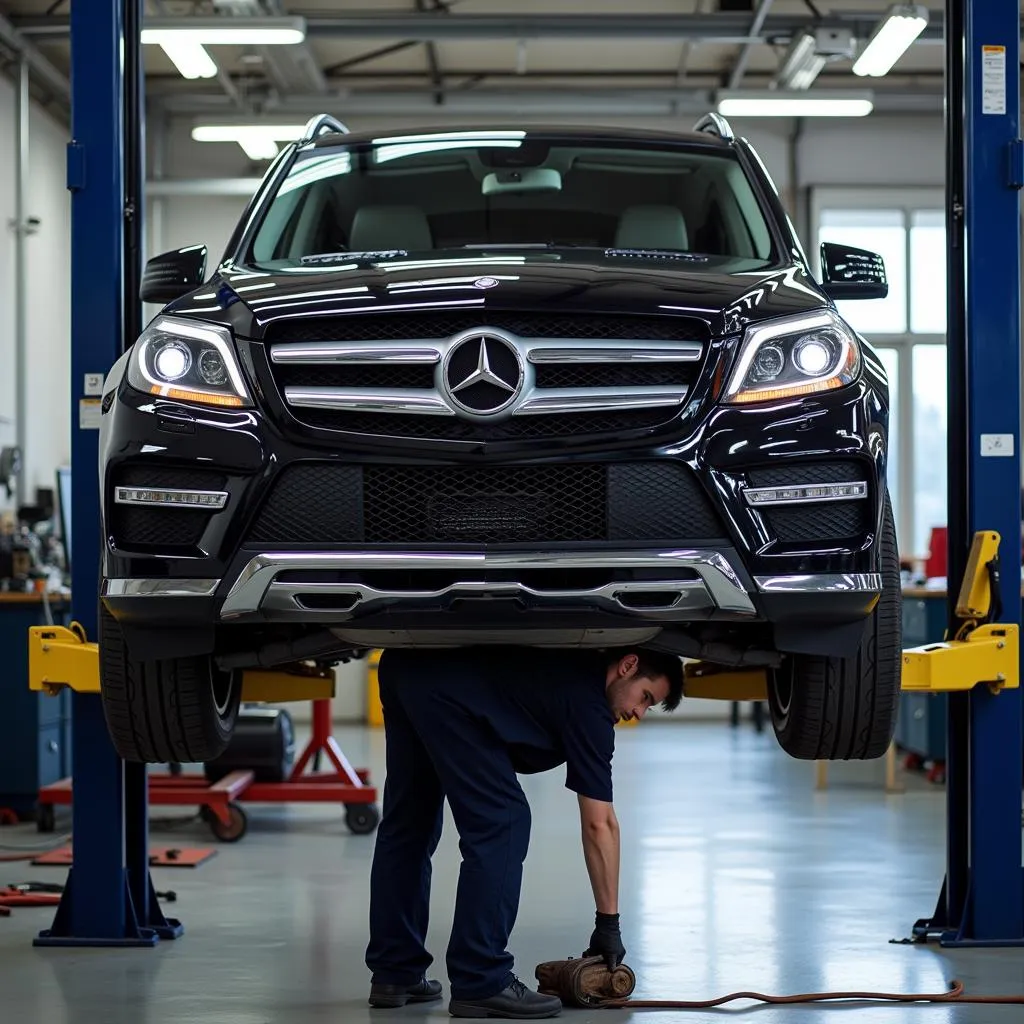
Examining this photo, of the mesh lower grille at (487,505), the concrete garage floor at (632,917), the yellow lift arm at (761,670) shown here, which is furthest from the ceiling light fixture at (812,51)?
the mesh lower grille at (487,505)

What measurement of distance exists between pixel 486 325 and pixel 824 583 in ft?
2.69

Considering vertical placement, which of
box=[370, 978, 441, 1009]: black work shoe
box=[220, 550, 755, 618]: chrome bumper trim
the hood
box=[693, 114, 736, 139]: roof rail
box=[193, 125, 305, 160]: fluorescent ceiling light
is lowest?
box=[370, 978, 441, 1009]: black work shoe

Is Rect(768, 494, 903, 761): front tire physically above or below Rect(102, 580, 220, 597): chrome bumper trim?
below

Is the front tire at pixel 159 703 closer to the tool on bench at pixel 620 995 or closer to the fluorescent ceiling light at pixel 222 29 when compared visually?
the tool on bench at pixel 620 995

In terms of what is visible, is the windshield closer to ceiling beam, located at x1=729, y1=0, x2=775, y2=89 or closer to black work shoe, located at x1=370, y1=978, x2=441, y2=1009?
black work shoe, located at x1=370, y1=978, x2=441, y2=1009

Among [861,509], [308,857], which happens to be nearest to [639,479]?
[861,509]

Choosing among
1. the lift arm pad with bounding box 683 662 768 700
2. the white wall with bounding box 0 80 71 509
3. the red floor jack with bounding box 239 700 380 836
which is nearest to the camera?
the lift arm pad with bounding box 683 662 768 700

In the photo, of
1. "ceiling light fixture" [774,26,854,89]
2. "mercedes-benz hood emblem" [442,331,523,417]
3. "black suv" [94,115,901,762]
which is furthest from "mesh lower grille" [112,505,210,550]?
"ceiling light fixture" [774,26,854,89]

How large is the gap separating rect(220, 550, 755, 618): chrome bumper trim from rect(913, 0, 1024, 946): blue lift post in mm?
1981

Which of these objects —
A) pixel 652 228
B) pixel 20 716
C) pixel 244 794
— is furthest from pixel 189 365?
pixel 20 716

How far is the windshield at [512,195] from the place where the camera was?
13.4 feet

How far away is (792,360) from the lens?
3.00 m

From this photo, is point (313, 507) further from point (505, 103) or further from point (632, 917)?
point (505, 103)

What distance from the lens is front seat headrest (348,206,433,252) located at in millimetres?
4066
